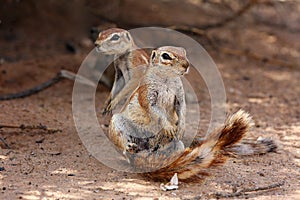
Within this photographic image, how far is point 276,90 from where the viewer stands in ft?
25.5

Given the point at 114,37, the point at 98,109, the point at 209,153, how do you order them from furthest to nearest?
the point at 98,109 → the point at 114,37 → the point at 209,153

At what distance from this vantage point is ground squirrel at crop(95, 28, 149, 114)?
5.50 metres

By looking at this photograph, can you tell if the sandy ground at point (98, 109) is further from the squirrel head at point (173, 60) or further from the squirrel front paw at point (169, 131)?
the squirrel head at point (173, 60)

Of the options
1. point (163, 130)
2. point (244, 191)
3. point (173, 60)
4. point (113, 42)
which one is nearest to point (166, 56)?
point (173, 60)

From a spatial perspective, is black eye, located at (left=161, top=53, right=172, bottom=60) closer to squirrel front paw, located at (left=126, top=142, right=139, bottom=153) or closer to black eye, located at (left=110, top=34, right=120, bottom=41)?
squirrel front paw, located at (left=126, top=142, right=139, bottom=153)

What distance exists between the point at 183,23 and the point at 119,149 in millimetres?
4711

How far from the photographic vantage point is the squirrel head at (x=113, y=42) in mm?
5480

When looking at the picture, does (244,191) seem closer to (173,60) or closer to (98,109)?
(173,60)

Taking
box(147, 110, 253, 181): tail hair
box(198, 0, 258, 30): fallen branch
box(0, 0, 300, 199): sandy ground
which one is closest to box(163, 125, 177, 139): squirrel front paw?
box(147, 110, 253, 181): tail hair

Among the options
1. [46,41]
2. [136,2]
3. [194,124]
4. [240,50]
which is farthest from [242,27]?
[194,124]

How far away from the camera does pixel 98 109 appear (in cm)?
676

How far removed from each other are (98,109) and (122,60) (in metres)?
1.18

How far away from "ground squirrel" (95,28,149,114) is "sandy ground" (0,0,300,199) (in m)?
0.62

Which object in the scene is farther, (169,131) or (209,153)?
(169,131)
